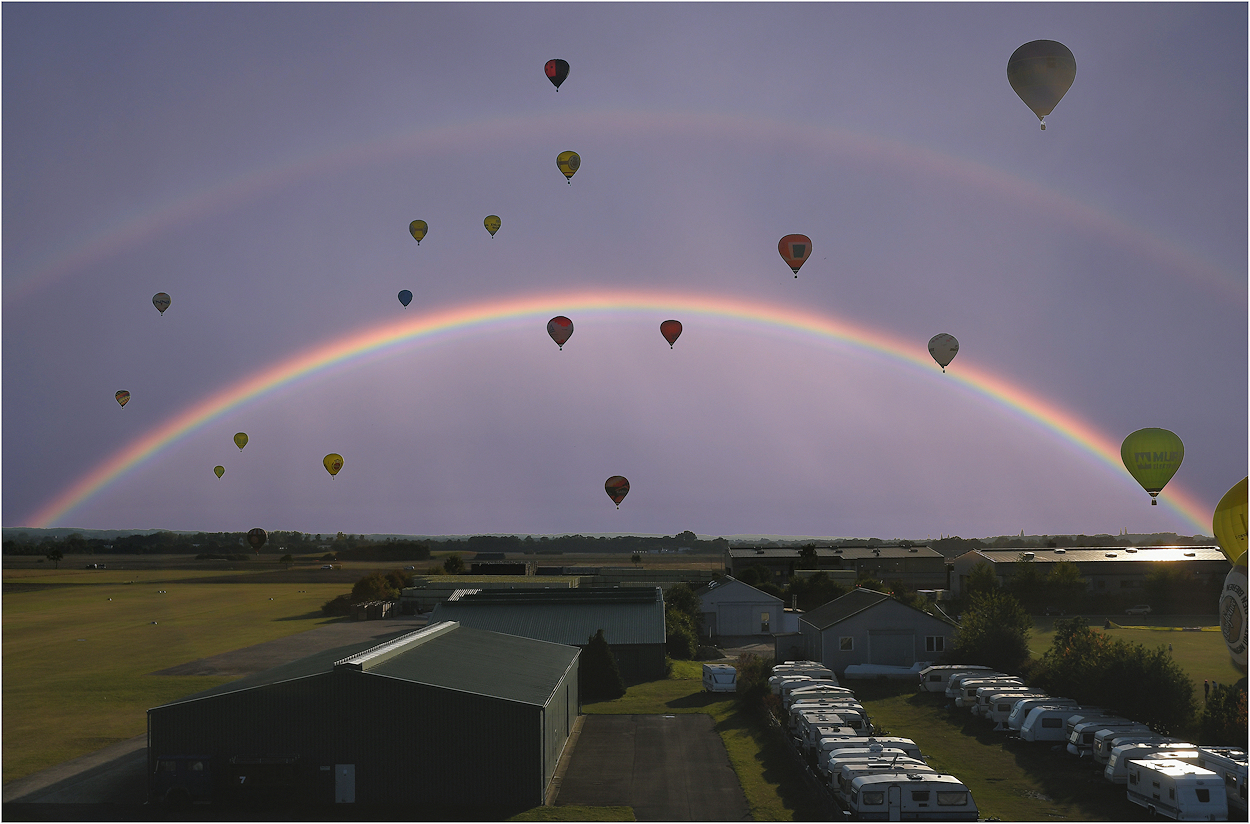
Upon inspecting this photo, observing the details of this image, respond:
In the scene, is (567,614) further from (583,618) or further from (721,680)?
(721,680)

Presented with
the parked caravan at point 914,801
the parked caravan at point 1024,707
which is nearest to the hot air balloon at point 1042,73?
the parked caravan at point 1024,707

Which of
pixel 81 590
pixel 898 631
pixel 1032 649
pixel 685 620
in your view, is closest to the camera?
pixel 898 631

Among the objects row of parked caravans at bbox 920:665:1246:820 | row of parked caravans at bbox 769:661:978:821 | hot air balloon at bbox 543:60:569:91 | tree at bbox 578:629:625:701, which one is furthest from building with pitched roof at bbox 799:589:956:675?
hot air balloon at bbox 543:60:569:91

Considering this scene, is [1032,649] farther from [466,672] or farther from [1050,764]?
[466,672]

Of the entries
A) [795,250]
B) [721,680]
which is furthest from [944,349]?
[721,680]

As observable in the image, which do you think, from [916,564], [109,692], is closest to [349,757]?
[109,692]

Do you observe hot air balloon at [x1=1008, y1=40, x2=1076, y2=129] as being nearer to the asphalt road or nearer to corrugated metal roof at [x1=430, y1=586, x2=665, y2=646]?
the asphalt road

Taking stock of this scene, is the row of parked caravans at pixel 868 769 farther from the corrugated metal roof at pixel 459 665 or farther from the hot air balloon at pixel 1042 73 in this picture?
the hot air balloon at pixel 1042 73

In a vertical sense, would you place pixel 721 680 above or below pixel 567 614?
below
